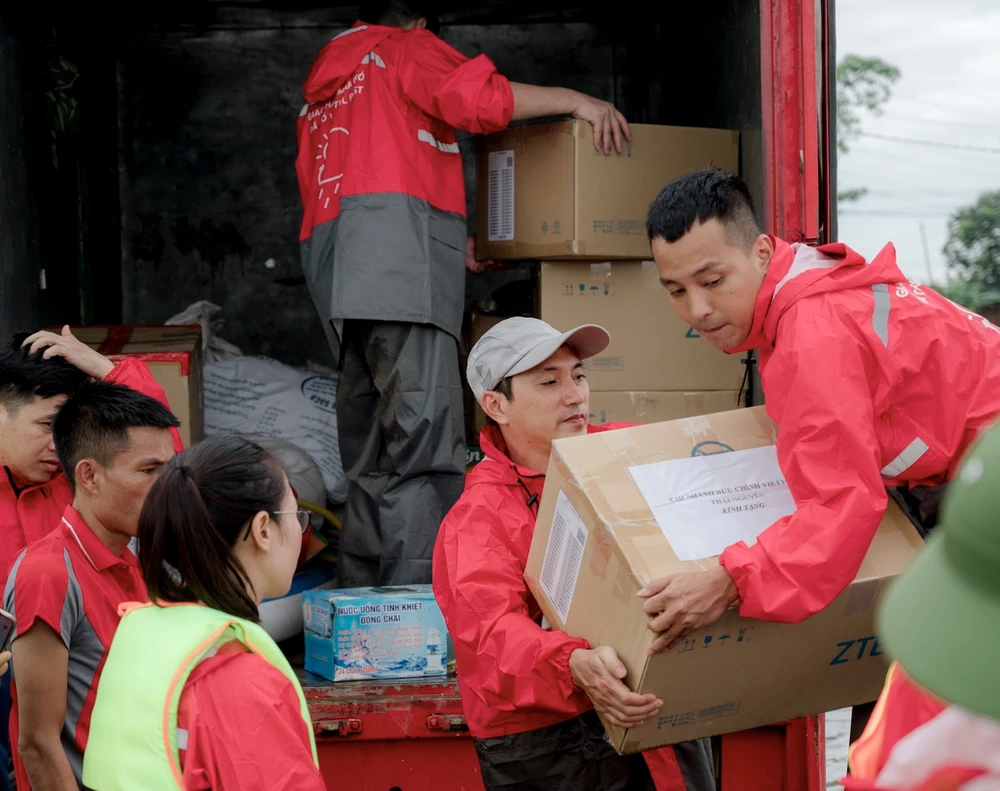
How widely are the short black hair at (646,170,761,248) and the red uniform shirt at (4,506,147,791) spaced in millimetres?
1244

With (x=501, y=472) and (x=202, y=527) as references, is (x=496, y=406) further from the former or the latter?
(x=202, y=527)

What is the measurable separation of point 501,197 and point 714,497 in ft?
6.98

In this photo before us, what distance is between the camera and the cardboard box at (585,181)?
380 cm

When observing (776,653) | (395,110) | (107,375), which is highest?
(395,110)

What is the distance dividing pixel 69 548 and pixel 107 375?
34.9 inches

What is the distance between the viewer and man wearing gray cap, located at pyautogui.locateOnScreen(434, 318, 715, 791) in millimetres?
2205

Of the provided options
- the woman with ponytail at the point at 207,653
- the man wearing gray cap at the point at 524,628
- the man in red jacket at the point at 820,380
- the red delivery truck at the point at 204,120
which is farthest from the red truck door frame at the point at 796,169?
the woman with ponytail at the point at 207,653

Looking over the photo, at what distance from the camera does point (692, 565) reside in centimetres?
204

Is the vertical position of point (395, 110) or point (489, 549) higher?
point (395, 110)

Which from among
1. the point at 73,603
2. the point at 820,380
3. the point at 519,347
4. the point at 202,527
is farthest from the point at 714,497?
the point at 73,603

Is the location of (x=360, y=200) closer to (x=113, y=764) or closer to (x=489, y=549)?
(x=489, y=549)

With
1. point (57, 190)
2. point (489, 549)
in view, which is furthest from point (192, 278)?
point (489, 549)

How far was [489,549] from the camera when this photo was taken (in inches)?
93.9

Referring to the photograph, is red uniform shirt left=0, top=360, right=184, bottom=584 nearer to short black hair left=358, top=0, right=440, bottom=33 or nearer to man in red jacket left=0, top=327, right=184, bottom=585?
man in red jacket left=0, top=327, right=184, bottom=585
